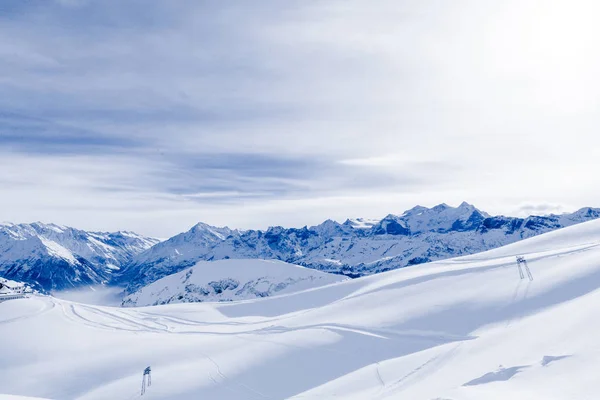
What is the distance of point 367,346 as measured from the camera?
124 ft

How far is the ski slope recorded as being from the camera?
21281 millimetres

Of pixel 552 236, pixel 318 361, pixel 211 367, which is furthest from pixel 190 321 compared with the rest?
pixel 552 236

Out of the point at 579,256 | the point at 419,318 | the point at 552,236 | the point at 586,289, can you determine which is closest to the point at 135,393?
the point at 419,318

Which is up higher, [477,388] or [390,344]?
[477,388]

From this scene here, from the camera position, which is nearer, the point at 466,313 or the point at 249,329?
the point at 466,313

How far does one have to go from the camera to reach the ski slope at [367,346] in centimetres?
2128

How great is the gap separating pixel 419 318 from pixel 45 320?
45.4 metres

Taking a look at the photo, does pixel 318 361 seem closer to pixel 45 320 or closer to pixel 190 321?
pixel 190 321

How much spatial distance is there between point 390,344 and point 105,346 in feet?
95.2

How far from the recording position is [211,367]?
37.3m

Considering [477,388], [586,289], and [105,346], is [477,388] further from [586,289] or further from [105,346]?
[105,346]

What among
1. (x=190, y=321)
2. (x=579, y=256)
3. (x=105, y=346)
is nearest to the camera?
(x=105, y=346)

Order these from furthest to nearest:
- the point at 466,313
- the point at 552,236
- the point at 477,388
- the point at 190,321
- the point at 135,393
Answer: the point at 552,236, the point at 190,321, the point at 466,313, the point at 135,393, the point at 477,388

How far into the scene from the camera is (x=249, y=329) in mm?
51156
